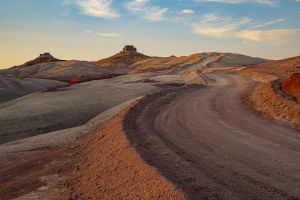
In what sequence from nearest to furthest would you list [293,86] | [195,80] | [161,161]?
[161,161] → [293,86] → [195,80]

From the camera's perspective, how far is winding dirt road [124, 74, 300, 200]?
33.7 ft

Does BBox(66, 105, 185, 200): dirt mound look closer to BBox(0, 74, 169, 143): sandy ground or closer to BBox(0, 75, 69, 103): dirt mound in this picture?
BBox(0, 74, 169, 143): sandy ground

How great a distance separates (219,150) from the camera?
47.6ft

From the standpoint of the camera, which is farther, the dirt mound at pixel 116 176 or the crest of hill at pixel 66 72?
the crest of hill at pixel 66 72

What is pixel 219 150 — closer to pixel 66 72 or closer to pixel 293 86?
pixel 293 86

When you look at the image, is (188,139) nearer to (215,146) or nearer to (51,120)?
(215,146)

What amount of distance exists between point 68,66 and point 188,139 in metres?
126

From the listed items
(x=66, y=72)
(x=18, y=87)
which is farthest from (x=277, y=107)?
(x=66, y=72)

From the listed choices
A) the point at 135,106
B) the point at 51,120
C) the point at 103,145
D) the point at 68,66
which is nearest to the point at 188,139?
the point at 103,145

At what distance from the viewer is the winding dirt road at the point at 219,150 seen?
1027 centimetres

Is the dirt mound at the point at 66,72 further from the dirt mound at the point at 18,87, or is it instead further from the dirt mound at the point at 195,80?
the dirt mound at the point at 195,80

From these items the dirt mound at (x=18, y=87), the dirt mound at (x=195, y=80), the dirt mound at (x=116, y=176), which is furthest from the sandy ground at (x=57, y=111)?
the dirt mound at (x=116, y=176)

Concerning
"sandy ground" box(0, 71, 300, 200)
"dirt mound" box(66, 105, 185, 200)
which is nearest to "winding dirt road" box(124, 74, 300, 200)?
"sandy ground" box(0, 71, 300, 200)

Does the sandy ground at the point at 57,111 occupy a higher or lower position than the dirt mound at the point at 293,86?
lower
